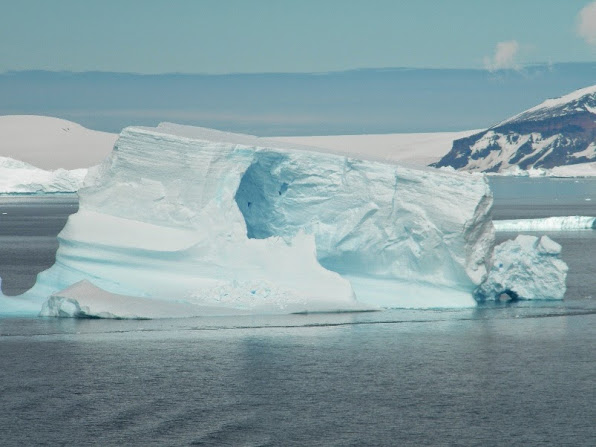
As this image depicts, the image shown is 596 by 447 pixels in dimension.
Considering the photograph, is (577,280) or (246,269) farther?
(577,280)

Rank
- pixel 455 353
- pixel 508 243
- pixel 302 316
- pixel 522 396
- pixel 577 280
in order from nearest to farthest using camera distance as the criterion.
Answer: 1. pixel 522 396
2. pixel 455 353
3. pixel 302 316
4. pixel 508 243
5. pixel 577 280

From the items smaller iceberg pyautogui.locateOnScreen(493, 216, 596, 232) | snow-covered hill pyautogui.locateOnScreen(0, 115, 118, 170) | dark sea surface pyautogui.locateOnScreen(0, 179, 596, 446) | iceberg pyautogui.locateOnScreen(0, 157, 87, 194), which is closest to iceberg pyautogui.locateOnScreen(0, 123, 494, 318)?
dark sea surface pyautogui.locateOnScreen(0, 179, 596, 446)

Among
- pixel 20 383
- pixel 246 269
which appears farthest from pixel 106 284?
pixel 20 383

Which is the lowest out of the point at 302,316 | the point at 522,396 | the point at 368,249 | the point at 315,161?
the point at 522,396

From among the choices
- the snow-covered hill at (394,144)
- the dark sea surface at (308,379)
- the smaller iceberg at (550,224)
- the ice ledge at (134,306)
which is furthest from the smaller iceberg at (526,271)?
the snow-covered hill at (394,144)

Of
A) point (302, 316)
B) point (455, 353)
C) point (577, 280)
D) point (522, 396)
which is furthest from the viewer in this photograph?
point (577, 280)

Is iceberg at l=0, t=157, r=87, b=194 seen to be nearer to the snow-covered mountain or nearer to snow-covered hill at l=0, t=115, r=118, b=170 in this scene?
snow-covered hill at l=0, t=115, r=118, b=170

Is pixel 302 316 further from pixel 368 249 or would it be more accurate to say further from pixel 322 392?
pixel 322 392
